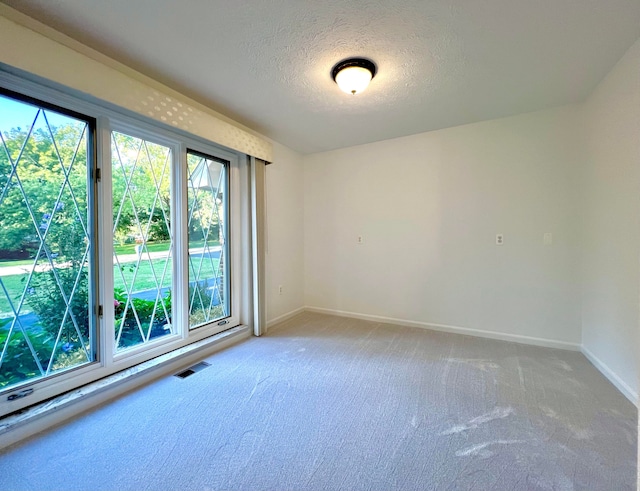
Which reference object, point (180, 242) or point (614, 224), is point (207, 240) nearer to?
point (180, 242)

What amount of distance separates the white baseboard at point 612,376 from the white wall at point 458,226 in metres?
0.24

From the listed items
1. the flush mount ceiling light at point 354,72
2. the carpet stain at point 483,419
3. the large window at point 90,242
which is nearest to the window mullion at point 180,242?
the large window at point 90,242

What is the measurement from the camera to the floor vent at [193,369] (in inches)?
94.0

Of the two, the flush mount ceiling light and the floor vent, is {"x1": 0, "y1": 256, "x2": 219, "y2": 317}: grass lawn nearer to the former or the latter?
the floor vent

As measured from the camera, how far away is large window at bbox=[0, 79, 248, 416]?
1729mm

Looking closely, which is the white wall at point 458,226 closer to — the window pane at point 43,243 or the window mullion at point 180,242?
the window mullion at point 180,242

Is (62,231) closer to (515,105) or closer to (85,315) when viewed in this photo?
(85,315)

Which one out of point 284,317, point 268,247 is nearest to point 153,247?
point 268,247

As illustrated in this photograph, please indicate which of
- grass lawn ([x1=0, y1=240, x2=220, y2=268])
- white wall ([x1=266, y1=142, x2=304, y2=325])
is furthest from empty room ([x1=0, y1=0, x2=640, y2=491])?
white wall ([x1=266, y1=142, x2=304, y2=325])

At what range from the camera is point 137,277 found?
2379 millimetres

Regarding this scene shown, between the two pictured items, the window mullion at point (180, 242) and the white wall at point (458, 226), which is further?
the white wall at point (458, 226)

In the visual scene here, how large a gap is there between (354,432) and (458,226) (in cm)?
259

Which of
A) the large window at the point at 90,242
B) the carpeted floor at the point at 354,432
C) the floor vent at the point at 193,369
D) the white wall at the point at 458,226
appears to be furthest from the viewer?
the white wall at the point at 458,226

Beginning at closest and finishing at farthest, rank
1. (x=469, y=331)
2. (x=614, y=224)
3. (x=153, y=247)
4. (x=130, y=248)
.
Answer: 1. (x=614, y=224)
2. (x=130, y=248)
3. (x=153, y=247)
4. (x=469, y=331)
